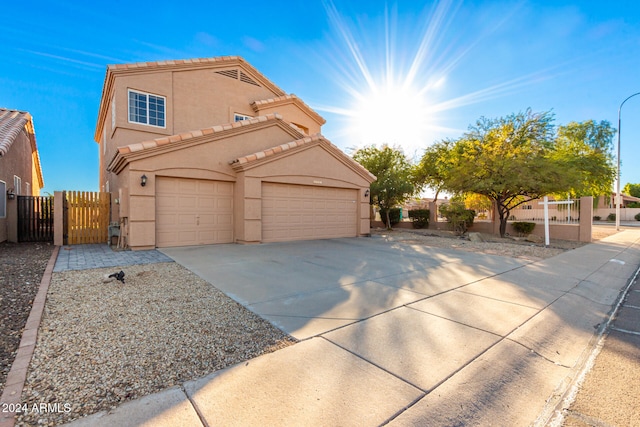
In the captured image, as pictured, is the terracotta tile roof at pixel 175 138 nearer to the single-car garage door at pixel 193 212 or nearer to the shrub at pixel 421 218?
the single-car garage door at pixel 193 212

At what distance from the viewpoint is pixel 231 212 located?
39.3 feet

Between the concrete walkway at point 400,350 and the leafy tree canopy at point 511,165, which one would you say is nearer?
the concrete walkway at point 400,350

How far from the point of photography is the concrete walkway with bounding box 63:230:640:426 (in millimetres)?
2256

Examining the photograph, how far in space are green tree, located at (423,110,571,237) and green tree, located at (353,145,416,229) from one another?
2955 millimetres

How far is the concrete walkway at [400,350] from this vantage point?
2.26 metres

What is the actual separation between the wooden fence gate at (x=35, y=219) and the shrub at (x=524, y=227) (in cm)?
2344

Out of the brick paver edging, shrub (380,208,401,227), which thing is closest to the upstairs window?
the brick paver edging

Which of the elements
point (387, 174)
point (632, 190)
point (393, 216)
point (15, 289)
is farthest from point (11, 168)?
point (632, 190)

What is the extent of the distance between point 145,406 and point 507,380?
3165 mm

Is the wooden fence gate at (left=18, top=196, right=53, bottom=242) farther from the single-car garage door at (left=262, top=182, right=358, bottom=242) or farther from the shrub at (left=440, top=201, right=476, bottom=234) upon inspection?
the shrub at (left=440, top=201, right=476, bottom=234)

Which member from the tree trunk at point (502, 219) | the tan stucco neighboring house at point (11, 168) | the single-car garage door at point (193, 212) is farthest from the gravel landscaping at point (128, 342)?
the tree trunk at point (502, 219)

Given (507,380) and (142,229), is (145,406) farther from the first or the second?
→ (142,229)

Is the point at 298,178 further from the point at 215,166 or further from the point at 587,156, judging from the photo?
the point at 587,156

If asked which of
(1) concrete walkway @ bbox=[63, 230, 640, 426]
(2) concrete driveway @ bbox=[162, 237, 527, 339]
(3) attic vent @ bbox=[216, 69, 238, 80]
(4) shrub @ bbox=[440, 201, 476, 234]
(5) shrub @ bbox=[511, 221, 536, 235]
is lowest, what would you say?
(1) concrete walkway @ bbox=[63, 230, 640, 426]
